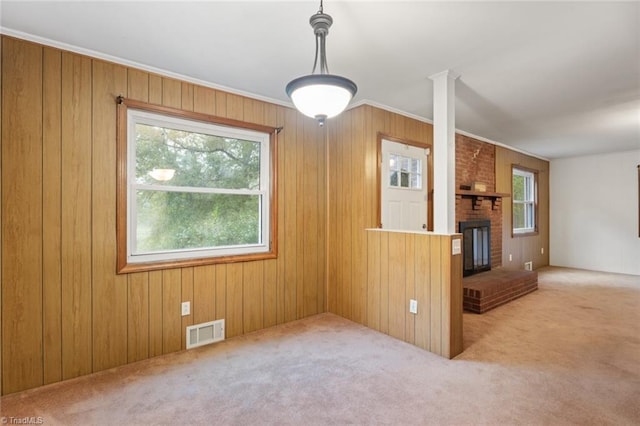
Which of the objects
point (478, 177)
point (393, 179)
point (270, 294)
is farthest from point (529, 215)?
point (270, 294)

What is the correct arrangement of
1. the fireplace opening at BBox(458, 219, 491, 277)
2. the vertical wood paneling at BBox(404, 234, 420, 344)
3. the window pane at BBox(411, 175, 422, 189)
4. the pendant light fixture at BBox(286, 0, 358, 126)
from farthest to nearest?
the fireplace opening at BBox(458, 219, 491, 277), the window pane at BBox(411, 175, 422, 189), the vertical wood paneling at BBox(404, 234, 420, 344), the pendant light fixture at BBox(286, 0, 358, 126)

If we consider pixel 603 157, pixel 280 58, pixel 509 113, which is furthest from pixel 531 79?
pixel 603 157

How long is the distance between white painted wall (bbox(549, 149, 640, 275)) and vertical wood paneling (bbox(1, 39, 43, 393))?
8.82 meters

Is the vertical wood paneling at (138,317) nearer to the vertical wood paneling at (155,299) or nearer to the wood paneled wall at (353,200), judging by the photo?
the vertical wood paneling at (155,299)

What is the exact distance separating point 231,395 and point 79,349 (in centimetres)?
125

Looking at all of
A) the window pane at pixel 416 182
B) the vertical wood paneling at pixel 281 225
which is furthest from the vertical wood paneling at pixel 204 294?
the window pane at pixel 416 182

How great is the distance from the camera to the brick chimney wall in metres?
5.08

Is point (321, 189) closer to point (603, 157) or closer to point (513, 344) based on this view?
point (513, 344)

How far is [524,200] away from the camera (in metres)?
6.91

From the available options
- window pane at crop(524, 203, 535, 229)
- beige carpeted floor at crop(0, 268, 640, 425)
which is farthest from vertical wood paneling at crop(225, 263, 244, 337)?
window pane at crop(524, 203, 535, 229)

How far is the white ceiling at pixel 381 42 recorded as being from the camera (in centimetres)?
198

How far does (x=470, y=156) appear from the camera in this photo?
528cm

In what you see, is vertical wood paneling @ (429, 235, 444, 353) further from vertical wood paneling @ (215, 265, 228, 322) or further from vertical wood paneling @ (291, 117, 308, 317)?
vertical wood paneling @ (215, 265, 228, 322)

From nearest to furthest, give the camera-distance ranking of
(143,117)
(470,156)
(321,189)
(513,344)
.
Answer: (143,117), (513,344), (321,189), (470,156)
